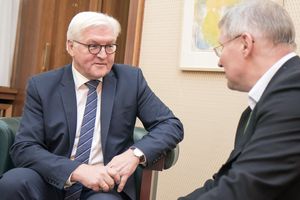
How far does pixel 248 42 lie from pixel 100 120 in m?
0.78

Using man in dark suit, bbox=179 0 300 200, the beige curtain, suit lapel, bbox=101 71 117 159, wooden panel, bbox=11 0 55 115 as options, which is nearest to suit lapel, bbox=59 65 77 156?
suit lapel, bbox=101 71 117 159

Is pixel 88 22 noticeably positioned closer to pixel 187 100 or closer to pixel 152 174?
pixel 152 174

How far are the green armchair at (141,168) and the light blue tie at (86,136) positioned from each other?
0.24 meters

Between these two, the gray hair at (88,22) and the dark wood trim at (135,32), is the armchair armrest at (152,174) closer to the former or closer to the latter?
the gray hair at (88,22)

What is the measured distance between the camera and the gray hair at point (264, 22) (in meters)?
1.13

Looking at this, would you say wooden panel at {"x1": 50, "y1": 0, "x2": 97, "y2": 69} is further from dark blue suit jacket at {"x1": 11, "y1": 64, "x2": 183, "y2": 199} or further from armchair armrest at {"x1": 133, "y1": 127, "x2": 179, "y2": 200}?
armchair armrest at {"x1": 133, "y1": 127, "x2": 179, "y2": 200}

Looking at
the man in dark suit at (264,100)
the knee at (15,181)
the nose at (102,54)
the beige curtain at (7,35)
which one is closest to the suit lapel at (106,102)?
the nose at (102,54)

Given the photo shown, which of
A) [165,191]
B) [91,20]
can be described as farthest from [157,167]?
[165,191]

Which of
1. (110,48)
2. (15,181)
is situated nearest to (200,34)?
(110,48)

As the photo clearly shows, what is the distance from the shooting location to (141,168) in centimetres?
173

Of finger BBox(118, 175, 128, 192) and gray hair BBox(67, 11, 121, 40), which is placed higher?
gray hair BBox(67, 11, 121, 40)

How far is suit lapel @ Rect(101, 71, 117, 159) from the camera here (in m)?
1.71

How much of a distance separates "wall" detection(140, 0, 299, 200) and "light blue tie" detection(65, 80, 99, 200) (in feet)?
2.72

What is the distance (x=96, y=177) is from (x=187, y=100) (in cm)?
109
